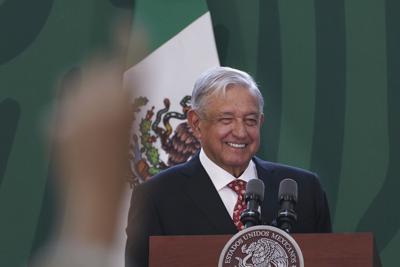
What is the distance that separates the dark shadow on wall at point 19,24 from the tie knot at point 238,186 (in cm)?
231

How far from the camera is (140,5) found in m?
4.85

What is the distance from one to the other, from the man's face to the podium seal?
27.5 inches

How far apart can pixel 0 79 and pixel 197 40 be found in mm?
986

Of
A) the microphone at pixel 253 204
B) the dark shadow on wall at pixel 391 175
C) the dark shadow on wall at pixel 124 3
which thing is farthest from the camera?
the dark shadow on wall at pixel 124 3

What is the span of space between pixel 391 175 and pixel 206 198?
2.08 metres

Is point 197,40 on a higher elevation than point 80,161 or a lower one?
higher

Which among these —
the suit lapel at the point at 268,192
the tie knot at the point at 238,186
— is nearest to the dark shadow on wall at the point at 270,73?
the suit lapel at the point at 268,192

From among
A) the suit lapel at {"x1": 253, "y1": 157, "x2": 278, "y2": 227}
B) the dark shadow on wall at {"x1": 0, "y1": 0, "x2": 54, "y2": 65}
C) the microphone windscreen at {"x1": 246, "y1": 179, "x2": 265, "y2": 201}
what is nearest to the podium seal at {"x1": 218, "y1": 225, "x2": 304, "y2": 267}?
the microphone windscreen at {"x1": 246, "y1": 179, "x2": 265, "y2": 201}

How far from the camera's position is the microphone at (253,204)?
2211mm

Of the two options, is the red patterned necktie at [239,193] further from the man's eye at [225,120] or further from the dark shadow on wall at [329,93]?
the dark shadow on wall at [329,93]

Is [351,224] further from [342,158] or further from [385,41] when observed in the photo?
[385,41]

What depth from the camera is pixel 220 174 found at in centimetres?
288

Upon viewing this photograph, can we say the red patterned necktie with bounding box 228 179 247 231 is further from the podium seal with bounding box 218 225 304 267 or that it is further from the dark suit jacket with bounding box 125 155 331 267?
the podium seal with bounding box 218 225 304 267

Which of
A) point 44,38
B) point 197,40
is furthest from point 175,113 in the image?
point 44,38
